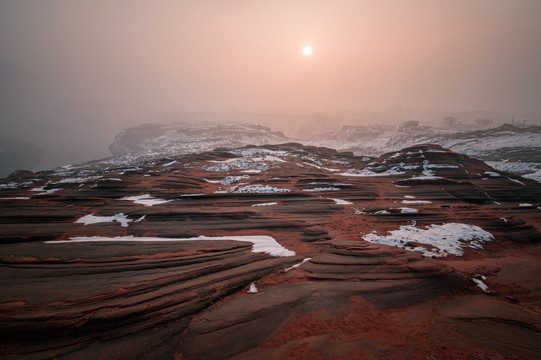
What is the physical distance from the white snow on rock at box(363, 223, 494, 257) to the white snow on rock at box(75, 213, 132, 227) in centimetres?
1864

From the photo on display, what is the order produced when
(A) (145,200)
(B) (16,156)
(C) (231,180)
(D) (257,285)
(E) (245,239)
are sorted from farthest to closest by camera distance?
(B) (16,156)
(C) (231,180)
(A) (145,200)
(E) (245,239)
(D) (257,285)

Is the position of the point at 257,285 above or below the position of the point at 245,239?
above

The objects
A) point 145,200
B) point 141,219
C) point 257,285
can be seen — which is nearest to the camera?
point 257,285

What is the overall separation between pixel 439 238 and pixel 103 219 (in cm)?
2522

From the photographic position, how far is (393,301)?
863 cm

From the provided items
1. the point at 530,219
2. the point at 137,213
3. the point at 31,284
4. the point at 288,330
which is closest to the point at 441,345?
the point at 288,330

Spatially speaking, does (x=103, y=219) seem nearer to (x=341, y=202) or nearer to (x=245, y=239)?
(x=245, y=239)

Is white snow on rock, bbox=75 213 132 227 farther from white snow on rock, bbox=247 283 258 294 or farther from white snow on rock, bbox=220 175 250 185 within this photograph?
white snow on rock, bbox=220 175 250 185

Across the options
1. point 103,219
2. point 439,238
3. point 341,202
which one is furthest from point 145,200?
point 439,238

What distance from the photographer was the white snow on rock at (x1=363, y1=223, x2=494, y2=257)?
44.0ft

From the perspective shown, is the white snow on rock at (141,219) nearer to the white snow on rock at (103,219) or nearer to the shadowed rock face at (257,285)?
the shadowed rock face at (257,285)

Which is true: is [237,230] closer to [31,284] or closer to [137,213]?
[137,213]

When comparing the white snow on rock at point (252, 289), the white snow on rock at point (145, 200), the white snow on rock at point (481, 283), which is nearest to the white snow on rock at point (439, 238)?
the white snow on rock at point (481, 283)

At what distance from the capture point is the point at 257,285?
952 cm
